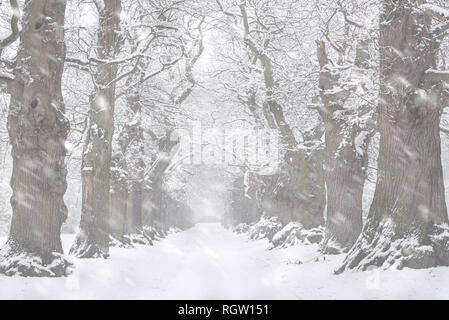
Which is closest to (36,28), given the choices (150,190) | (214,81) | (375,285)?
(375,285)

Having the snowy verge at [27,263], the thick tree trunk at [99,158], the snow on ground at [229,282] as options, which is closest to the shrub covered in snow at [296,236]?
the snow on ground at [229,282]

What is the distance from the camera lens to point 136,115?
1973 cm

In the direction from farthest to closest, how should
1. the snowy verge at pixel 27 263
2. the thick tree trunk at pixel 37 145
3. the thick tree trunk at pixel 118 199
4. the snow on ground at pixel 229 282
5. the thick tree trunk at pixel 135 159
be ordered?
the thick tree trunk at pixel 135 159 → the thick tree trunk at pixel 118 199 → the thick tree trunk at pixel 37 145 → the snowy verge at pixel 27 263 → the snow on ground at pixel 229 282

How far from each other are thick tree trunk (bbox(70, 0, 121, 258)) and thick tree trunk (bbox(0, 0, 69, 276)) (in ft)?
13.9

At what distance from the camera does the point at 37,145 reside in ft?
30.9

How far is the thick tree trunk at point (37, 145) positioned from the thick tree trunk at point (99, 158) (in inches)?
167

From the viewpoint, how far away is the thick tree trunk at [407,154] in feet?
29.7

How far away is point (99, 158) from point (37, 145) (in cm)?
489

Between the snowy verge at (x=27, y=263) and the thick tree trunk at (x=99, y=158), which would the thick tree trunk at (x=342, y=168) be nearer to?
the thick tree trunk at (x=99, y=158)

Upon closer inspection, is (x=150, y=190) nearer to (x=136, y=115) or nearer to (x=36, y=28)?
(x=136, y=115)

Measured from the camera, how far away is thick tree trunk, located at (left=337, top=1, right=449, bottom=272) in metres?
9.06

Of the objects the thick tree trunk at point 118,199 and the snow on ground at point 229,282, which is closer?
the snow on ground at point 229,282

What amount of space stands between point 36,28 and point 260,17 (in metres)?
11.3

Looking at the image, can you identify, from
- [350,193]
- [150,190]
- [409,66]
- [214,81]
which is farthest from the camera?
[214,81]
